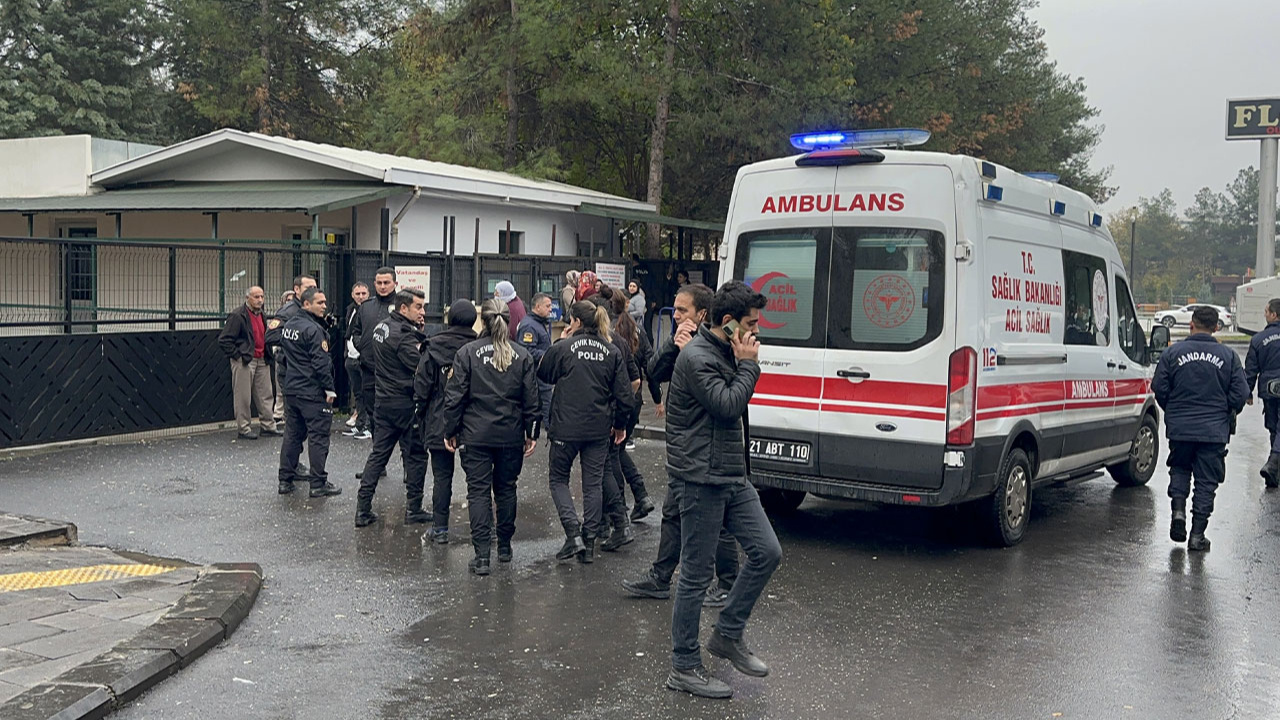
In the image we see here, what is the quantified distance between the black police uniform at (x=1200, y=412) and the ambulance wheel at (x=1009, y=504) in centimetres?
113

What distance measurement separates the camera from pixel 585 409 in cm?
797

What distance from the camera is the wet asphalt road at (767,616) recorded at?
5410mm

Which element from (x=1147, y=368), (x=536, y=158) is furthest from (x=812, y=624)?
(x=536, y=158)

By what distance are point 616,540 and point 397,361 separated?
2.15m

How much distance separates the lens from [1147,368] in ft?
36.7

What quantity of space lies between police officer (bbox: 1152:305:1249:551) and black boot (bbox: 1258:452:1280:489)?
2904mm

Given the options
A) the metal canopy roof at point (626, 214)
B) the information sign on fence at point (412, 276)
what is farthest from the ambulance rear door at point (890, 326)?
the metal canopy roof at point (626, 214)

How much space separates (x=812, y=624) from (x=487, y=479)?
7.85 ft

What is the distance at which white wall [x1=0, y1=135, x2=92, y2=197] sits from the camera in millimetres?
24344

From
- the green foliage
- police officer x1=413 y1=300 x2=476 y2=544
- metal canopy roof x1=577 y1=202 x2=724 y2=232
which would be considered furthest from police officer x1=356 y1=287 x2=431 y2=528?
the green foliage

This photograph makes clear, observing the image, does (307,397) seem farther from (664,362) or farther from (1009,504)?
(1009,504)

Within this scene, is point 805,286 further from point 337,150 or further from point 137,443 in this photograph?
point 337,150

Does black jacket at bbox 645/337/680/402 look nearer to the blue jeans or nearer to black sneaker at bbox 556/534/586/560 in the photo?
the blue jeans

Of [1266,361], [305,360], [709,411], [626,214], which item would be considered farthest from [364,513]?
[626,214]
